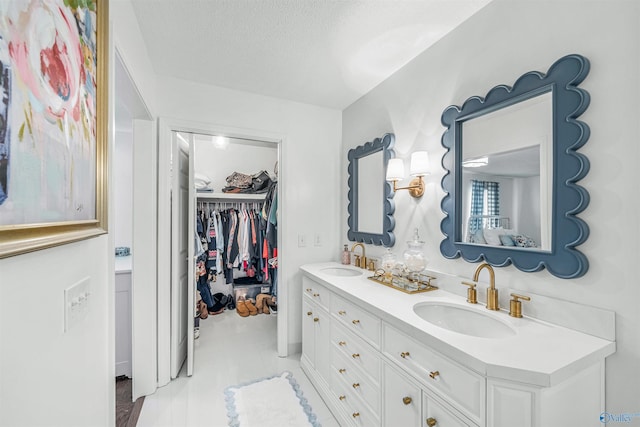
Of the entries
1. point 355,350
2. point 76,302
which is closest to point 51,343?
point 76,302

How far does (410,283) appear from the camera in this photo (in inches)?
67.7

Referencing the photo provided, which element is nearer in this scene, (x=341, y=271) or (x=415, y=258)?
(x=415, y=258)

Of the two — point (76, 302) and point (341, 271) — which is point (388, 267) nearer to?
point (341, 271)

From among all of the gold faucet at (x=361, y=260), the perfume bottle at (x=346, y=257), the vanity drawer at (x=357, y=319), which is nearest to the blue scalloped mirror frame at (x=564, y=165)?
the vanity drawer at (x=357, y=319)

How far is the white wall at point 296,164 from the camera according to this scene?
234 cm

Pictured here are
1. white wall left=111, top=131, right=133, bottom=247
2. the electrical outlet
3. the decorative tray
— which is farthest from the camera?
white wall left=111, top=131, right=133, bottom=247

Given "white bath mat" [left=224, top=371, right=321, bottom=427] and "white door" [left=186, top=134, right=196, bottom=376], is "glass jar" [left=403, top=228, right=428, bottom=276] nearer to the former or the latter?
"white bath mat" [left=224, top=371, right=321, bottom=427]

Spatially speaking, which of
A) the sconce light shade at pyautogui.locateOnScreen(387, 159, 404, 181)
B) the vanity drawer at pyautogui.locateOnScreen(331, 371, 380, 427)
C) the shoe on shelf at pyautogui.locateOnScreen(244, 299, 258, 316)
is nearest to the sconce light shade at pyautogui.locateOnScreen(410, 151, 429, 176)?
Result: the sconce light shade at pyautogui.locateOnScreen(387, 159, 404, 181)

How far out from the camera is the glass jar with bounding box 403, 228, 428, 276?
1702 millimetres

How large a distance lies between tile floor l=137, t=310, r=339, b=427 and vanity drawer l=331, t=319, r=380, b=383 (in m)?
0.47

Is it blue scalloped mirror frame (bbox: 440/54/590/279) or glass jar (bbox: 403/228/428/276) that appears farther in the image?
glass jar (bbox: 403/228/428/276)

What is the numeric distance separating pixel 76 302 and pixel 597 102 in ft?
6.26

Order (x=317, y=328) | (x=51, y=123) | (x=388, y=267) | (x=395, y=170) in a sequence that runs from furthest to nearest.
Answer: (x=317, y=328) < (x=395, y=170) < (x=388, y=267) < (x=51, y=123)

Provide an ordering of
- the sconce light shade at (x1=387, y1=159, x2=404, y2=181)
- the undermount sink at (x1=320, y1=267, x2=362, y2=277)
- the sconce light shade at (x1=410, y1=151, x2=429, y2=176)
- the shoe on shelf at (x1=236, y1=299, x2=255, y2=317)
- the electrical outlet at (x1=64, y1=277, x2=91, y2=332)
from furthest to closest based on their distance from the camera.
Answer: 1. the shoe on shelf at (x1=236, y1=299, x2=255, y2=317)
2. the undermount sink at (x1=320, y1=267, x2=362, y2=277)
3. the sconce light shade at (x1=387, y1=159, x2=404, y2=181)
4. the sconce light shade at (x1=410, y1=151, x2=429, y2=176)
5. the electrical outlet at (x1=64, y1=277, x2=91, y2=332)
